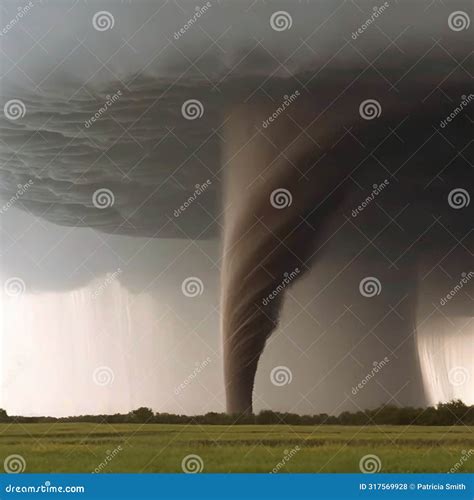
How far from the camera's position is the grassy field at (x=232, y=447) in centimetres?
1265

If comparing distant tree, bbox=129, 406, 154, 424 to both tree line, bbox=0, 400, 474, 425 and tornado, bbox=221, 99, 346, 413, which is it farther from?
tornado, bbox=221, 99, 346, 413

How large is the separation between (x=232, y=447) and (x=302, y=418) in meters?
1.39

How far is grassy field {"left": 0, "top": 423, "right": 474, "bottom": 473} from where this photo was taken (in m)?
12.6

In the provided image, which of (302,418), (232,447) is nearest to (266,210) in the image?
(302,418)

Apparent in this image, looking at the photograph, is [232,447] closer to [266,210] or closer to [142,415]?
[142,415]

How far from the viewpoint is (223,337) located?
535 inches

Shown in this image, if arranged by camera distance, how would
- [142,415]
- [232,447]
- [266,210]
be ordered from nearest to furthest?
Result: 1. [232,447]
2. [142,415]
3. [266,210]

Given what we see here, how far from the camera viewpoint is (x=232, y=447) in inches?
507

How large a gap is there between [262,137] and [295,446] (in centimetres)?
543

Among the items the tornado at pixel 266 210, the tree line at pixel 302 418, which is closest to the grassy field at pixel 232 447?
the tree line at pixel 302 418

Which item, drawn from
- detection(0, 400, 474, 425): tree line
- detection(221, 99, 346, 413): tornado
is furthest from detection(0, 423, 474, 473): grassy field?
detection(221, 99, 346, 413): tornado

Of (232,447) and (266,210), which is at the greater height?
(266,210)

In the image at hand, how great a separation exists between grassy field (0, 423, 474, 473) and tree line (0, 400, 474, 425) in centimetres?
11

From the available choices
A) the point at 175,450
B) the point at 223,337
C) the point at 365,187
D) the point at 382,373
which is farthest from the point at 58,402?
the point at 365,187
